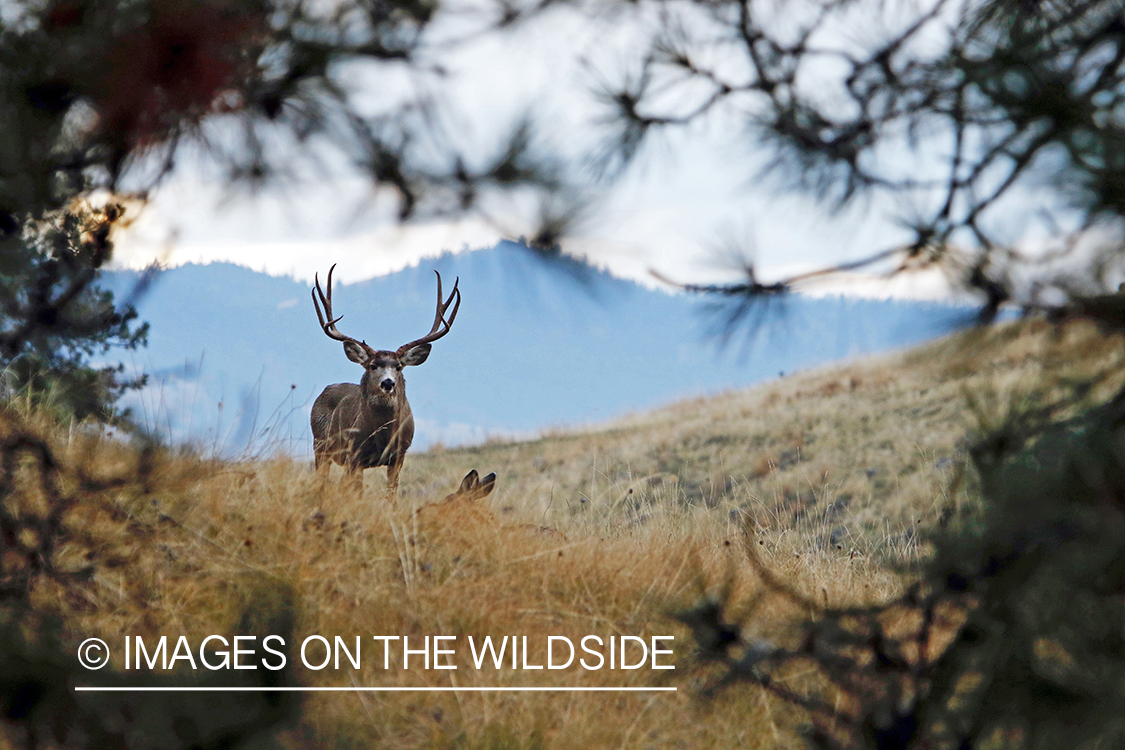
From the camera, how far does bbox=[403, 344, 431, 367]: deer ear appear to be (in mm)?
4516

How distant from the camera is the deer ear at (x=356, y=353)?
4.66 m

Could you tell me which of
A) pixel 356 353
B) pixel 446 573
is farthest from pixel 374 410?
pixel 446 573

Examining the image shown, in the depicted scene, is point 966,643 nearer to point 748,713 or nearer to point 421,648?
point 748,713

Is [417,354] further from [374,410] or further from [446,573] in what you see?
[446,573]

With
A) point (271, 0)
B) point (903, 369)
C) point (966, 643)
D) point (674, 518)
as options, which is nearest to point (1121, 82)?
point (903, 369)

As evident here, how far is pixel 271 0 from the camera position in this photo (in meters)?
2.80

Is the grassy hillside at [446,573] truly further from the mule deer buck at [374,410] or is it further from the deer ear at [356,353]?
the deer ear at [356,353]

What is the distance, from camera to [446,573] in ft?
11.4

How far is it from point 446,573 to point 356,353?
5.48ft

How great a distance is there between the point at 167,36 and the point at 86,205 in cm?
106

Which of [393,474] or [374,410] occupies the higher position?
[374,410]

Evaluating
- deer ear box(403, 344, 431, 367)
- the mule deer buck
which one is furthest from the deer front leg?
deer ear box(403, 344, 431, 367)

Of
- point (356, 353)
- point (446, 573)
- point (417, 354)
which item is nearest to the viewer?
point (446, 573)

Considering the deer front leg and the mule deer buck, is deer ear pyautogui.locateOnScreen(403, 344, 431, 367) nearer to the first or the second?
the mule deer buck
